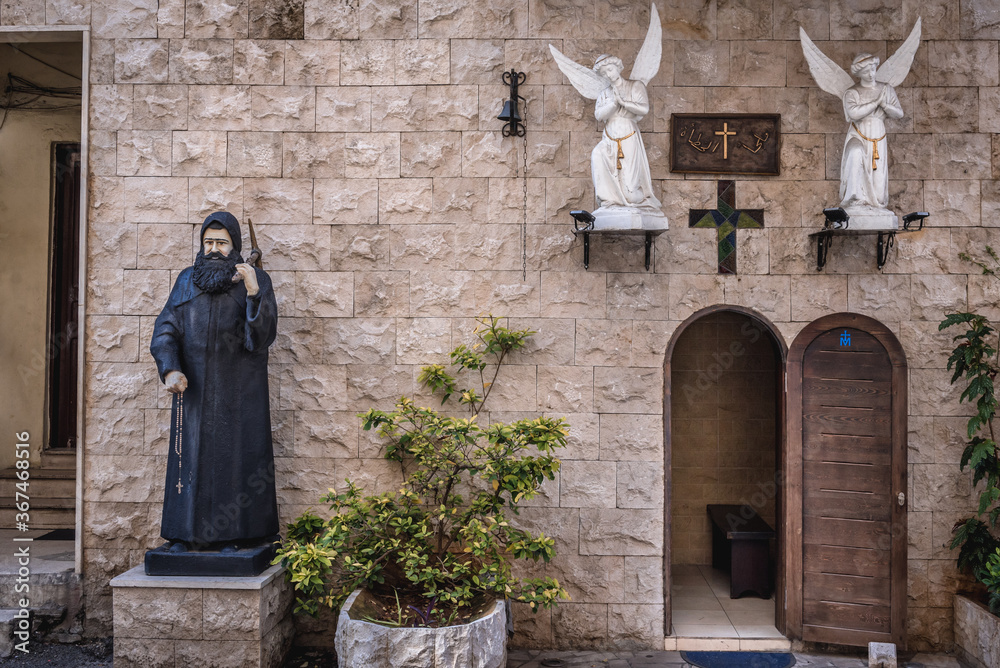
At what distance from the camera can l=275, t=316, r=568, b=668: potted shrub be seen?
13.0ft

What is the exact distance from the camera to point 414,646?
3867 mm

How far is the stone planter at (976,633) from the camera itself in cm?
436

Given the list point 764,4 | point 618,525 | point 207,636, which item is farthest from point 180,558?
point 764,4

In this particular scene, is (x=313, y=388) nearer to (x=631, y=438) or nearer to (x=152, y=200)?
(x=152, y=200)

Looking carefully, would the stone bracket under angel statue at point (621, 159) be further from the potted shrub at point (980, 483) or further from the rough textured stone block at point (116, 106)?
the rough textured stone block at point (116, 106)

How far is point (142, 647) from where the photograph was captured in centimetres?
437

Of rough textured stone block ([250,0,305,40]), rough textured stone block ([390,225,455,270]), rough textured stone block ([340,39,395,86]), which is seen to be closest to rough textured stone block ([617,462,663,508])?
rough textured stone block ([390,225,455,270])

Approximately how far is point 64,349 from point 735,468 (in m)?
6.55

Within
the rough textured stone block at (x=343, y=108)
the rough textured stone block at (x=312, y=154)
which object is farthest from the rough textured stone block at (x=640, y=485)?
the rough textured stone block at (x=343, y=108)

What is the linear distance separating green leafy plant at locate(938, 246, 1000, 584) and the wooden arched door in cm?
37

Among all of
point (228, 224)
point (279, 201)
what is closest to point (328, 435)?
point (228, 224)

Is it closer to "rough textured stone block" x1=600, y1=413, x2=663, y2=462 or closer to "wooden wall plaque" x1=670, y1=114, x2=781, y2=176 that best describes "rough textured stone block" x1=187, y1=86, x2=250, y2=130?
"wooden wall plaque" x1=670, y1=114, x2=781, y2=176

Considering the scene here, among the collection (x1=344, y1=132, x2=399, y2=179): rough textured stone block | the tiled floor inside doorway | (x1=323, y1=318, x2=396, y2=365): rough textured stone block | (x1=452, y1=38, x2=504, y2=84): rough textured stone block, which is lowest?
the tiled floor inside doorway

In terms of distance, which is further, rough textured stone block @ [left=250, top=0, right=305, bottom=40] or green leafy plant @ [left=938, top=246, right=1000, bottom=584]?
rough textured stone block @ [left=250, top=0, right=305, bottom=40]
